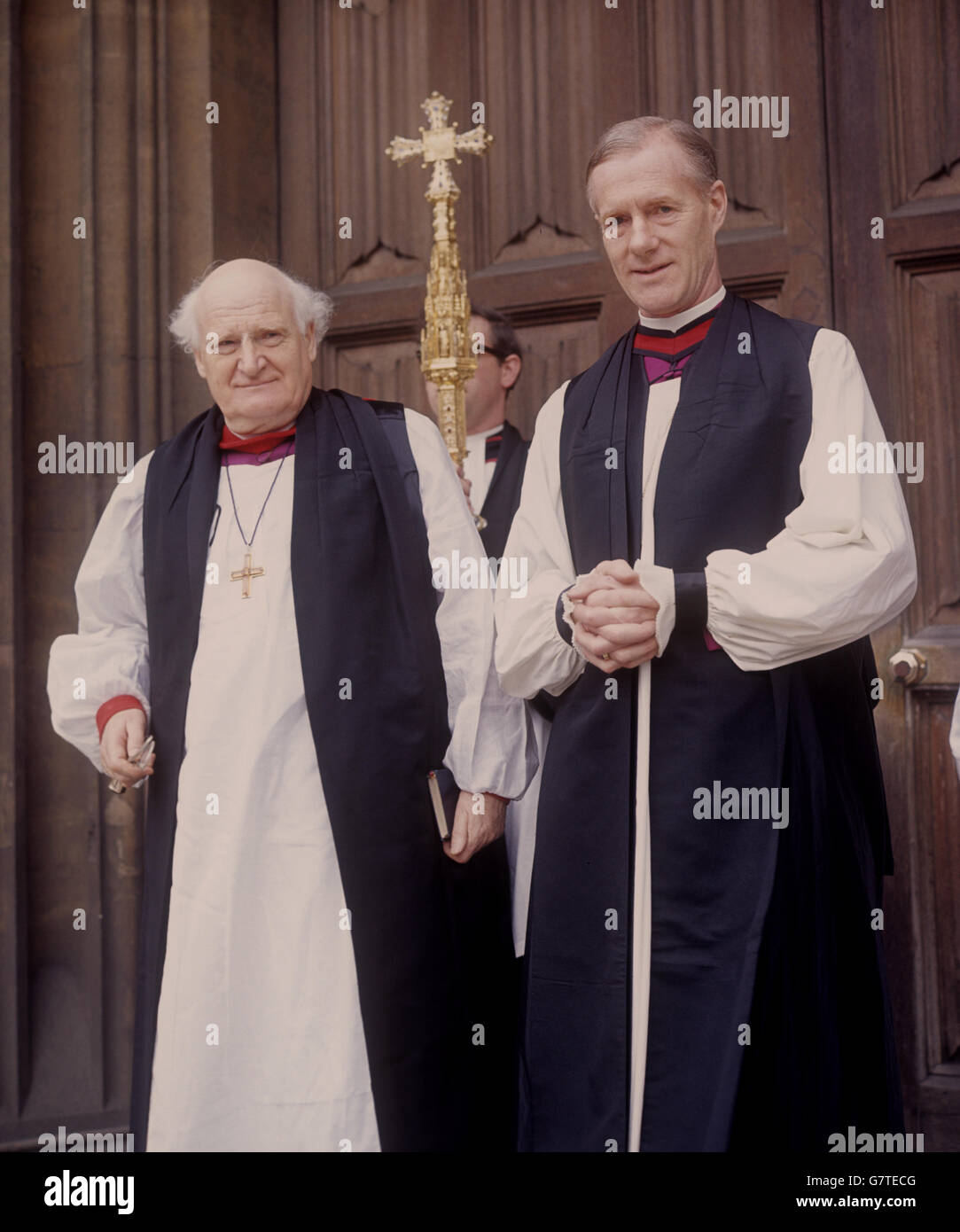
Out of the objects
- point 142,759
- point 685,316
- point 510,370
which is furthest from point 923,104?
point 142,759

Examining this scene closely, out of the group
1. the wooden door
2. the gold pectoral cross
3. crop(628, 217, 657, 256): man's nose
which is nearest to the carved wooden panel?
the wooden door

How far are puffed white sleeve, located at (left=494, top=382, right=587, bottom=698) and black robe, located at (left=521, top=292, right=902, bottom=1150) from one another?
1.8 inches

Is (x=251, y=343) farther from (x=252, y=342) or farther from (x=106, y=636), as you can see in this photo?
(x=106, y=636)

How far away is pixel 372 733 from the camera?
8.42 ft

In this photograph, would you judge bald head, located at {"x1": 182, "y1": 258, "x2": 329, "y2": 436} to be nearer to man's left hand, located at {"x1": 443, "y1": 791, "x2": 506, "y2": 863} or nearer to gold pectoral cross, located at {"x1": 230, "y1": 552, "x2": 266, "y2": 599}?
gold pectoral cross, located at {"x1": 230, "y1": 552, "x2": 266, "y2": 599}

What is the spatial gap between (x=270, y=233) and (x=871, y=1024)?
2.87 meters

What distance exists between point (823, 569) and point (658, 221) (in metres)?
0.72

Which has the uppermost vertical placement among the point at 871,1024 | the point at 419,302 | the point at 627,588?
the point at 419,302

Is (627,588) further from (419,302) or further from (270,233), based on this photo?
(270,233)

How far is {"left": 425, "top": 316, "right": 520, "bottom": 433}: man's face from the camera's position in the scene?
3439mm

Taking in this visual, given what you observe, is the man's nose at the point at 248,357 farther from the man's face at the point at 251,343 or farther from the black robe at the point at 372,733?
the black robe at the point at 372,733
